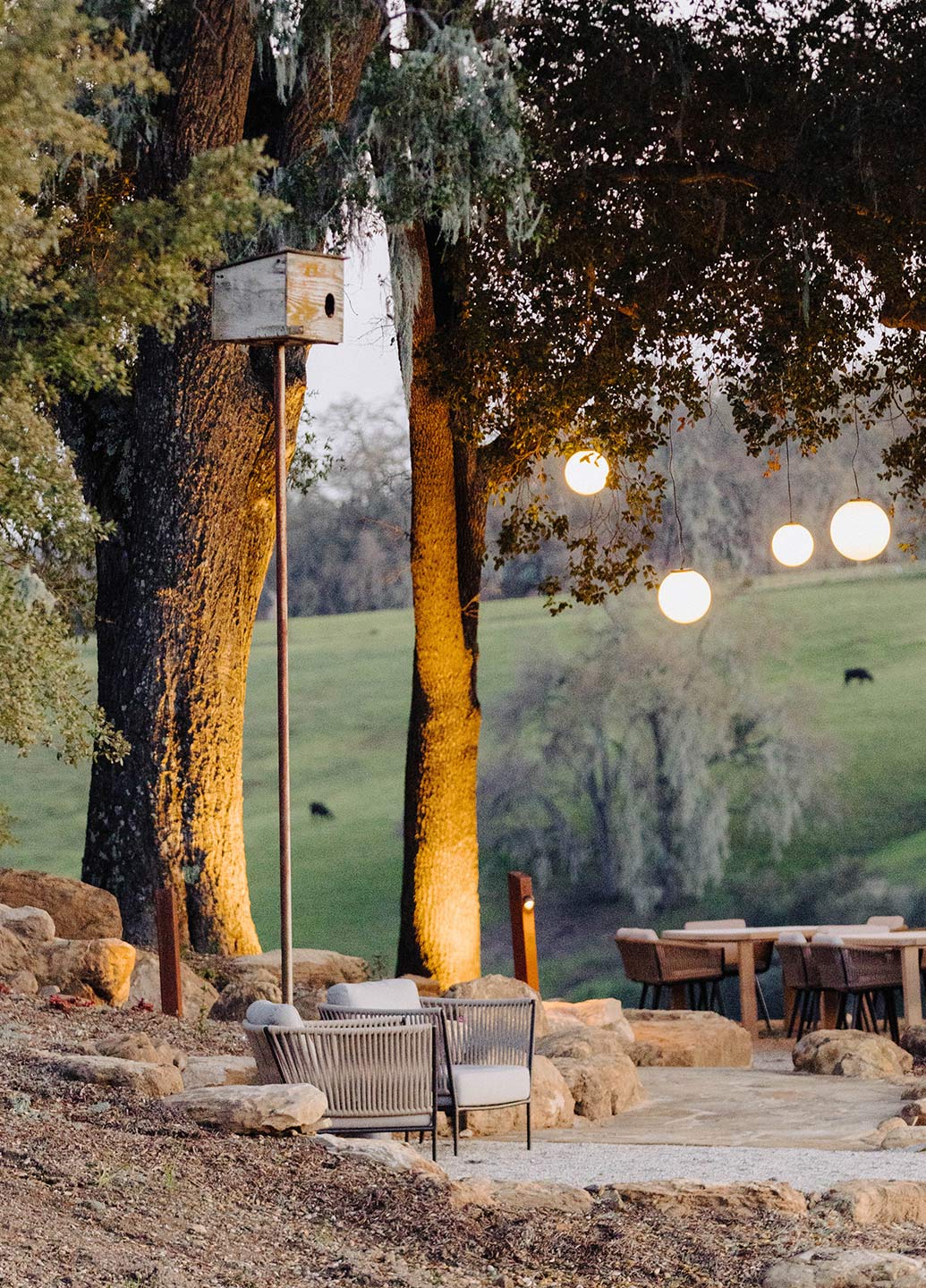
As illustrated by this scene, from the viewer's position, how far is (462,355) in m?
10.9

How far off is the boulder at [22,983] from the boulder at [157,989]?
584mm

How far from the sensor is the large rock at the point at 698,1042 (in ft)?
29.3

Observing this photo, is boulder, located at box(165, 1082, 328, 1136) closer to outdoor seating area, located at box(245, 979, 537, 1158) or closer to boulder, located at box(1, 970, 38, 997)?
outdoor seating area, located at box(245, 979, 537, 1158)

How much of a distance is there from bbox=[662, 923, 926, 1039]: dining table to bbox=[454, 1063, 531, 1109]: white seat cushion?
15.5ft

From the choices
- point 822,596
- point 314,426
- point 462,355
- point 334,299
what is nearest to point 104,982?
point 334,299

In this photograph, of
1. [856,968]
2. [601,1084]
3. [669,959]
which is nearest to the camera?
[601,1084]

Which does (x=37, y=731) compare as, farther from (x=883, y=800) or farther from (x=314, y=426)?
(x=883, y=800)

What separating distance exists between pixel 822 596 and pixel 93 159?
31227 millimetres

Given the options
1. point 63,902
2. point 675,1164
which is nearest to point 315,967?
point 63,902

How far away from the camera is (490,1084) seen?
232 inches

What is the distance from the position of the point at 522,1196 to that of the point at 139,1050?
187 centimetres

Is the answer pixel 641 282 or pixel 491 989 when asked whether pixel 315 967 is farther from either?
pixel 641 282

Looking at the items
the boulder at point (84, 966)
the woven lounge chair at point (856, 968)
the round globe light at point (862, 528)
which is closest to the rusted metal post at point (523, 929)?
the woven lounge chair at point (856, 968)

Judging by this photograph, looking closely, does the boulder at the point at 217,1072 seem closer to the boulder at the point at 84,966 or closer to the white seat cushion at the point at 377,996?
the white seat cushion at the point at 377,996
